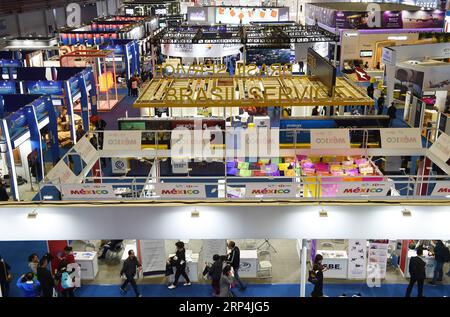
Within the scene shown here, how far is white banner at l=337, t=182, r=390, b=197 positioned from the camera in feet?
25.1

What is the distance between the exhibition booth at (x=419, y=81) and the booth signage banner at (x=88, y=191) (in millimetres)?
14078

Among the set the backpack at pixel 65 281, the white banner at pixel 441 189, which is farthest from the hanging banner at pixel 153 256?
the white banner at pixel 441 189

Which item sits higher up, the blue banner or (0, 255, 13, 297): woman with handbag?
the blue banner

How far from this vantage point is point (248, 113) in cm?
1969

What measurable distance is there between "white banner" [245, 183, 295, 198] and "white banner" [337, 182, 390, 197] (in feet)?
2.81

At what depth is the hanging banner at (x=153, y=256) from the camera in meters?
10.0

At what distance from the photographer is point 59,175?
25.8 feet

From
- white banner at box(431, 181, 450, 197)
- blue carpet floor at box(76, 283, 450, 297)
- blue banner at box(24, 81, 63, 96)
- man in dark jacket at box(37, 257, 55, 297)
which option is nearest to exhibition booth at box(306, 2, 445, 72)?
blue banner at box(24, 81, 63, 96)

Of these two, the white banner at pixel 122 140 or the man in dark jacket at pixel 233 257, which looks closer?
the white banner at pixel 122 140

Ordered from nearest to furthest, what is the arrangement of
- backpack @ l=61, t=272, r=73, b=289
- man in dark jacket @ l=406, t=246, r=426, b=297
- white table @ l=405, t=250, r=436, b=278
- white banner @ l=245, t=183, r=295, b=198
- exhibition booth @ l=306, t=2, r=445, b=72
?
1. white banner @ l=245, t=183, r=295, b=198
2. man in dark jacket @ l=406, t=246, r=426, b=297
3. backpack @ l=61, t=272, r=73, b=289
4. white table @ l=405, t=250, r=436, b=278
5. exhibition booth @ l=306, t=2, r=445, b=72

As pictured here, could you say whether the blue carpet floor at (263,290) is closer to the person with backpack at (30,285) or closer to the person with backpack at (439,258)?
the person with backpack at (439,258)

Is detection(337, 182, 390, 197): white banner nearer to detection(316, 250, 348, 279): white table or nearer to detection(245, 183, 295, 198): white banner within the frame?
detection(245, 183, 295, 198): white banner

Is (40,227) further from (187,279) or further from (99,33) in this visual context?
(99,33)
